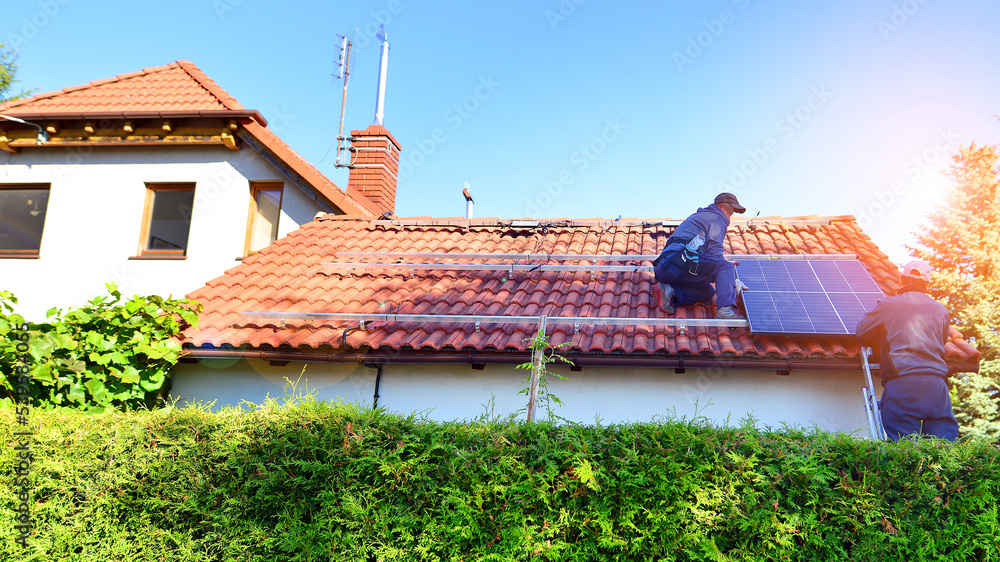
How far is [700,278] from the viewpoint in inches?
279

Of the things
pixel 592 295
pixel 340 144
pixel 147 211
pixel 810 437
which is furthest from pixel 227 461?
pixel 340 144

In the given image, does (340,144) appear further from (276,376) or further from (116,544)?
(116,544)

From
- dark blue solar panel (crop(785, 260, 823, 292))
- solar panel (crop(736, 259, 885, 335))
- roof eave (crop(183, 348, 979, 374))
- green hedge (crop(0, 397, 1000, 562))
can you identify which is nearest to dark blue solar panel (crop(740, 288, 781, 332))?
solar panel (crop(736, 259, 885, 335))

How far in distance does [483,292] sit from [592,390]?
2187mm

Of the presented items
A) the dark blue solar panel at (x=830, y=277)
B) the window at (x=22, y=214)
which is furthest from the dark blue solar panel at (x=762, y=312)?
the window at (x=22, y=214)

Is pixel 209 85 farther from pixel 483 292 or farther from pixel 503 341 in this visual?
pixel 503 341

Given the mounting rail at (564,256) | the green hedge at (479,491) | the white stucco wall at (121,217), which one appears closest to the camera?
the green hedge at (479,491)

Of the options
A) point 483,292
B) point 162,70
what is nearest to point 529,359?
point 483,292

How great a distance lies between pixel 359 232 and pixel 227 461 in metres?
6.42

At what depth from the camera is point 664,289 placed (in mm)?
7402

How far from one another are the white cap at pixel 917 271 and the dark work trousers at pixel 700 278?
169 cm

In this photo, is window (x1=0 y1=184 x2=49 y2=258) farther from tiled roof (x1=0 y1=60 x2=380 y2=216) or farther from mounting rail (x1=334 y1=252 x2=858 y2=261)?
mounting rail (x1=334 y1=252 x2=858 y2=261)

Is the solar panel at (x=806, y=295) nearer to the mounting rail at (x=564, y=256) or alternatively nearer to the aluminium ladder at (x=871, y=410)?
the mounting rail at (x=564, y=256)

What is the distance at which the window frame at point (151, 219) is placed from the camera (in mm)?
10836
